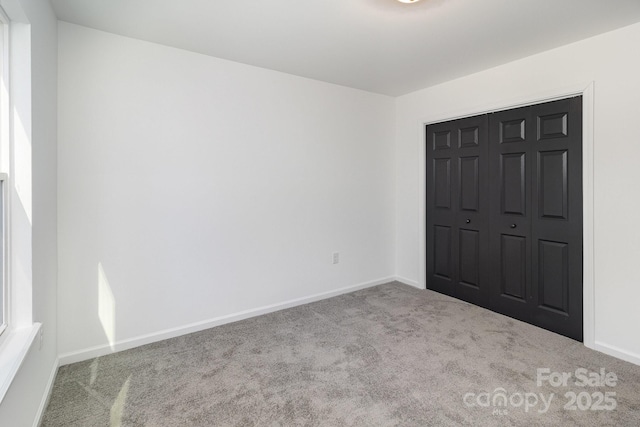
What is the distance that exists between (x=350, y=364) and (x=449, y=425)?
2.47 ft

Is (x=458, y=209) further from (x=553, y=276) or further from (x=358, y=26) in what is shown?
(x=358, y=26)

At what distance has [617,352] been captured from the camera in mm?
2369

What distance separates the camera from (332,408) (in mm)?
1828

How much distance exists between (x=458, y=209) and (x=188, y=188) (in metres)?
2.79

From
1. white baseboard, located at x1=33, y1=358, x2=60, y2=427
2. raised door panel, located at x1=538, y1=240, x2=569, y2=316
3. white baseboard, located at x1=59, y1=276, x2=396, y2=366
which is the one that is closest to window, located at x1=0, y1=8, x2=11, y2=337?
white baseboard, located at x1=33, y1=358, x2=60, y2=427

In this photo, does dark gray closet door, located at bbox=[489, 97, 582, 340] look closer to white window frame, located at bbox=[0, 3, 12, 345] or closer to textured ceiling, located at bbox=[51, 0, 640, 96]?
textured ceiling, located at bbox=[51, 0, 640, 96]

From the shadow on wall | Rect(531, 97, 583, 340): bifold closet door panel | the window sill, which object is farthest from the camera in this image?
Rect(531, 97, 583, 340): bifold closet door panel

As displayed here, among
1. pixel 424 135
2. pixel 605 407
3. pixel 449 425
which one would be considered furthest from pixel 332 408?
pixel 424 135

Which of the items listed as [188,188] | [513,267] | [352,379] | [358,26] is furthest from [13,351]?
[513,267]

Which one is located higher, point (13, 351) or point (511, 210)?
point (511, 210)

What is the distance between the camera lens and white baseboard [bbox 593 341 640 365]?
2294 mm

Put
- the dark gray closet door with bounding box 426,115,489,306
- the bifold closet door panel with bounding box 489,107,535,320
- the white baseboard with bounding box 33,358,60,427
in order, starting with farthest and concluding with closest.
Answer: the dark gray closet door with bounding box 426,115,489,306 < the bifold closet door panel with bounding box 489,107,535,320 < the white baseboard with bounding box 33,358,60,427

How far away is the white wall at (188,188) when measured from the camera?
2350 millimetres

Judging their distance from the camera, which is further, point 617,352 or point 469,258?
point 469,258
